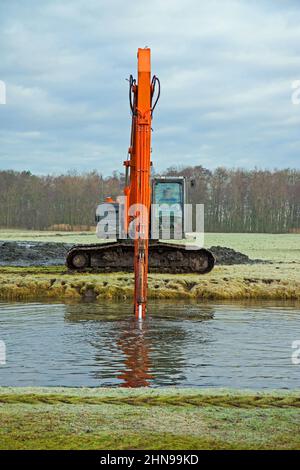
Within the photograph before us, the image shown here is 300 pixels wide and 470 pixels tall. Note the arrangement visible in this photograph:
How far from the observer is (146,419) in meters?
6.89

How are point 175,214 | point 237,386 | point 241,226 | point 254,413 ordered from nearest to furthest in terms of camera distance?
point 254,413
point 237,386
point 175,214
point 241,226

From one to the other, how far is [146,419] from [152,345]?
5.10 m

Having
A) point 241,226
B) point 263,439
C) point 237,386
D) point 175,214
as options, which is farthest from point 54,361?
point 241,226

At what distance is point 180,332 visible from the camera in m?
13.4

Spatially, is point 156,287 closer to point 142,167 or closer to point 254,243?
point 142,167

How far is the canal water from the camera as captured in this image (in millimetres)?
9523

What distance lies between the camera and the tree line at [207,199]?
94.5m

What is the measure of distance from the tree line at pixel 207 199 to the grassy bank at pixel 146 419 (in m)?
81.4

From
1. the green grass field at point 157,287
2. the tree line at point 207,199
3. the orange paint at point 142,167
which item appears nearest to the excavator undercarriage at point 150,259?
the green grass field at point 157,287

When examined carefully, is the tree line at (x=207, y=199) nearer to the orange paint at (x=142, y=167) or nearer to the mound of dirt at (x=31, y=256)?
the mound of dirt at (x=31, y=256)

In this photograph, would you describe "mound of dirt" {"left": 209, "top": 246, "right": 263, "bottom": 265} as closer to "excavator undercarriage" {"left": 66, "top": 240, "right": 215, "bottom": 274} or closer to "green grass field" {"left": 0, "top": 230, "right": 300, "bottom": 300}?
"excavator undercarriage" {"left": 66, "top": 240, "right": 215, "bottom": 274}

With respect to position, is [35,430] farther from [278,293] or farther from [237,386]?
[278,293]

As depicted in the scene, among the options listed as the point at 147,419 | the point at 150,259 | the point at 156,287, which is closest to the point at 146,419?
the point at 147,419

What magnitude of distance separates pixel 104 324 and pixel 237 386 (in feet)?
18.4
